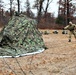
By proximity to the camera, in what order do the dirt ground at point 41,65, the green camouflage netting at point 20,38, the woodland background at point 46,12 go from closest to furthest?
1. the dirt ground at point 41,65
2. the green camouflage netting at point 20,38
3. the woodland background at point 46,12

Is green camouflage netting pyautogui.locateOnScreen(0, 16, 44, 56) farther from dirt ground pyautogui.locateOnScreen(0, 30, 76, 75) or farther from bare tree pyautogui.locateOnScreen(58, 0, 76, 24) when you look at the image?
bare tree pyautogui.locateOnScreen(58, 0, 76, 24)

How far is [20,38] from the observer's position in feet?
42.9

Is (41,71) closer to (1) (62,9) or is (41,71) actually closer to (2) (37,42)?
(2) (37,42)

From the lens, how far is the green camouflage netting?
12.3 metres

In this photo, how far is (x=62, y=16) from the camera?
4362 cm

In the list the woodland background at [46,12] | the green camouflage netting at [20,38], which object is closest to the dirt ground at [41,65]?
the green camouflage netting at [20,38]

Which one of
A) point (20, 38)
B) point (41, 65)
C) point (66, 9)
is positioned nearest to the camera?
point (41, 65)

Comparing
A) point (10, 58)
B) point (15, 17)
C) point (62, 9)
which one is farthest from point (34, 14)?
point (10, 58)

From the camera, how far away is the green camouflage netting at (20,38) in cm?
1234

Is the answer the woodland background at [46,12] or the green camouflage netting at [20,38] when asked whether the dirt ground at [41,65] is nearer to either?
the green camouflage netting at [20,38]

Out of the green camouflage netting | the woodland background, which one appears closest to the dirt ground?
the green camouflage netting

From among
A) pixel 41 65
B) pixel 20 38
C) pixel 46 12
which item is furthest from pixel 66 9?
pixel 41 65

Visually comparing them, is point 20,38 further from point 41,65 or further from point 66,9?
point 66,9

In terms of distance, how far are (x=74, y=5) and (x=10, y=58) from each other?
32.3 meters
